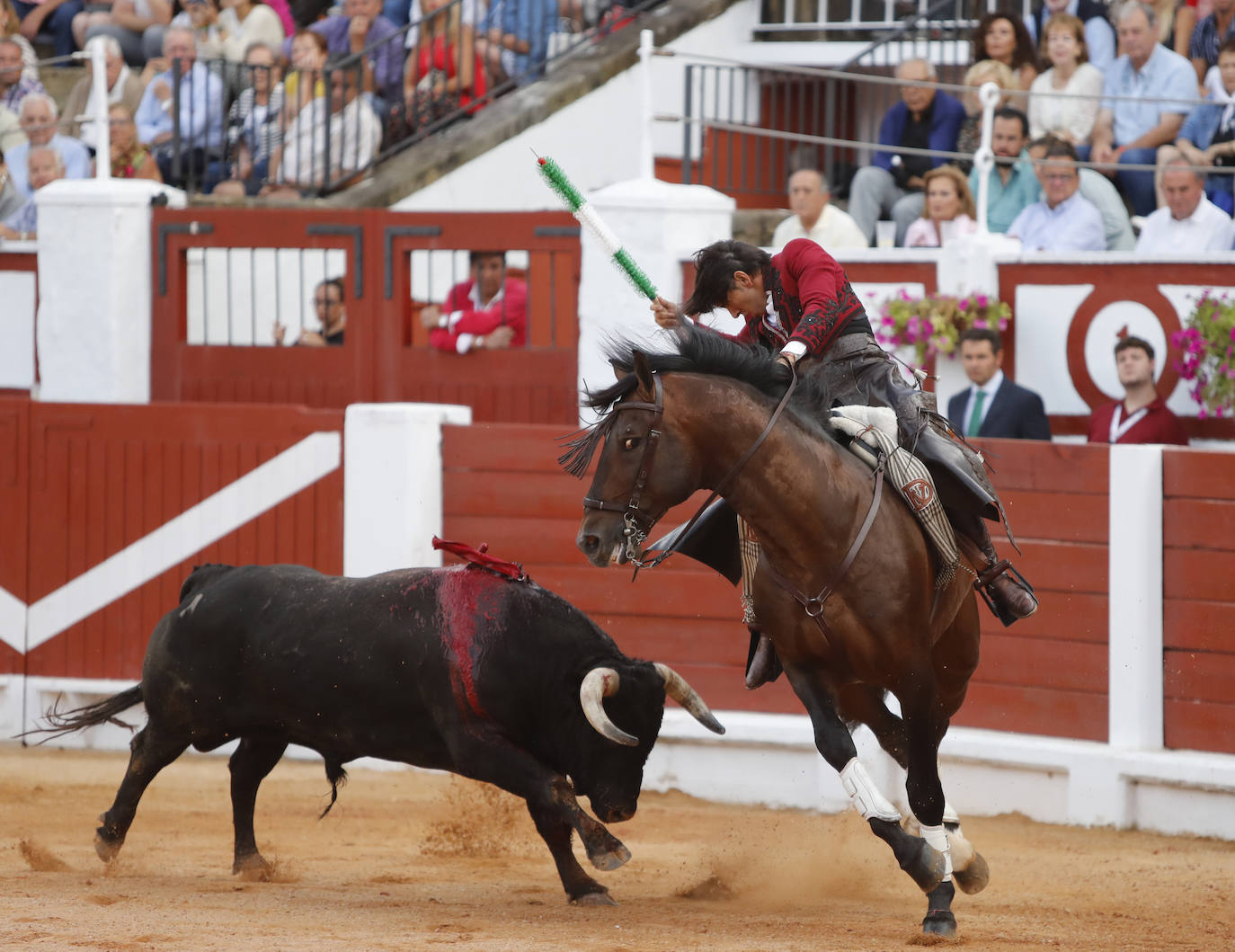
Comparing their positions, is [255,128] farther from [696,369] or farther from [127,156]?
[696,369]

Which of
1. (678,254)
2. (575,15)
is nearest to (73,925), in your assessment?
(678,254)

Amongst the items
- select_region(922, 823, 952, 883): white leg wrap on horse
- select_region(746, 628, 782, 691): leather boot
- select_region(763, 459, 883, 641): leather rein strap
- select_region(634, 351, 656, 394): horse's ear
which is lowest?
select_region(922, 823, 952, 883): white leg wrap on horse

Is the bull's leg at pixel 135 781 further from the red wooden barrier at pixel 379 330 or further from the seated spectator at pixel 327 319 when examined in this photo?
the seated spectator at pixel 327 319

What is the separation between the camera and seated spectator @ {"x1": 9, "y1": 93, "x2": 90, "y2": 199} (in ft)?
37.8

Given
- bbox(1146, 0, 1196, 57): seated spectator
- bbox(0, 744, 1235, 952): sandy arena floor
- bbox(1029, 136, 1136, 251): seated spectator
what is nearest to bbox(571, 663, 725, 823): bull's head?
bbox(0, 744, 1235, 952): sandy arena floor

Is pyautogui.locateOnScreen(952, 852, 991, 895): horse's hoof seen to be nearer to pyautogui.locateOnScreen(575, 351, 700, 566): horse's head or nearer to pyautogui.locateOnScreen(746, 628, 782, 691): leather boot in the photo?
pyautogui.locateOnScreen(746, 628, 782, 691): leather boot

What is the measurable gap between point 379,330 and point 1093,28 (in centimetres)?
430

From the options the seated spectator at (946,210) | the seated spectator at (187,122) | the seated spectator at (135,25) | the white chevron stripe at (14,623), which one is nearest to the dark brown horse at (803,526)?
the seated spectator at (946,210)

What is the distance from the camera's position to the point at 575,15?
13.0 m

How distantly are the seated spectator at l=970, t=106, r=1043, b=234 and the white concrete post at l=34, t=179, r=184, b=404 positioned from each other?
454 centimetres

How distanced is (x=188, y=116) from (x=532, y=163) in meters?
2.18

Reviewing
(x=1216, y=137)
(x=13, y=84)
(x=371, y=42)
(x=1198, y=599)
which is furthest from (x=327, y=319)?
(x=1198, y=599)

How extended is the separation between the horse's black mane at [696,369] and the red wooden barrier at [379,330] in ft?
15.3

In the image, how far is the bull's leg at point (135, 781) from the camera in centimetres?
618
